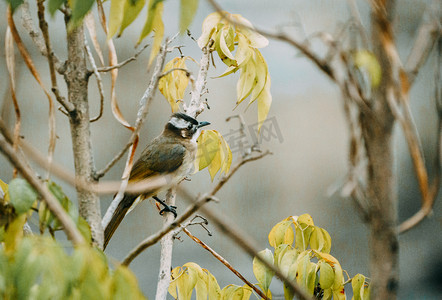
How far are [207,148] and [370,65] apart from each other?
65 cm

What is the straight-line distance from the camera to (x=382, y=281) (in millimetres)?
631

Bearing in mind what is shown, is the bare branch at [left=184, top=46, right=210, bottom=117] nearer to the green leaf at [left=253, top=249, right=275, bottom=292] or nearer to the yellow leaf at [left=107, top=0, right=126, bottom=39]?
the green leaf at [left=253, top=249, right=275, bottom=292]

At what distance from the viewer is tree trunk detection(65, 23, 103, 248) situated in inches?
35.4

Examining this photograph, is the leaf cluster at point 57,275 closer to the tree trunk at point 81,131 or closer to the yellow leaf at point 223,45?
the tree trunk at point 81,131

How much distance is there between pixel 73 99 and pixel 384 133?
20.5 inches

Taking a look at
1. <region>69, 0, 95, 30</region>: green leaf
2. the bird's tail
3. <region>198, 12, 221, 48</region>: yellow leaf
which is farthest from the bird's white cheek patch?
<region>69, 0, 95, 30</region>: green leaf

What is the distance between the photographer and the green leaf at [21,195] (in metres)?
0.79

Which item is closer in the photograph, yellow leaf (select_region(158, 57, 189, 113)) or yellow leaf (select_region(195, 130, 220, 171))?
yellow leaf (select_region(195, 130, 220, 171))

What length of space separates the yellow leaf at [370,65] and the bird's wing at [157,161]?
167 centimetres

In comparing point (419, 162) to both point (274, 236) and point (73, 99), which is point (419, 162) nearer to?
point (73, 99)

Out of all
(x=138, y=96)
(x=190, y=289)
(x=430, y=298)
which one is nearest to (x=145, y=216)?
(x=138, y=96)

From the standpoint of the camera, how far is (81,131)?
914 millimetres

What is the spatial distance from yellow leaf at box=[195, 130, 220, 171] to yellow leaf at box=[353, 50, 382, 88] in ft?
1.99

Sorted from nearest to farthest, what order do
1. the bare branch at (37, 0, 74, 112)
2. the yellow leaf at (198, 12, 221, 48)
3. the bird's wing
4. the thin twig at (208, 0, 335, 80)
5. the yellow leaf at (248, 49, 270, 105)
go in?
the thin twig at (208, 0, 335, 80) → the bare branch at (37, 0, 74, 112) → the yellow leaf at (248, 49, 270, 105) → the yellow leaf at (198, 12, 221, 48) → the bird's wing
